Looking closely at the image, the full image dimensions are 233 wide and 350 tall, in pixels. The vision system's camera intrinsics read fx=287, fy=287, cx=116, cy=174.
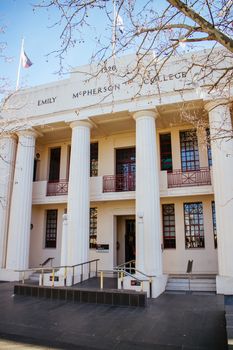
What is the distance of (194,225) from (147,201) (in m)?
3.64

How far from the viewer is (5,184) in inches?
598

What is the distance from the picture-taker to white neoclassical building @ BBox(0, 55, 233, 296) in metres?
11.7

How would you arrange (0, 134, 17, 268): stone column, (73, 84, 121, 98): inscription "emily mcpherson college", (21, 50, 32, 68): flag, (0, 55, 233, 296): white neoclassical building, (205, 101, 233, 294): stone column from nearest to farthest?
(205, 101, 233, 294): stone column, (0, 55, 233, 296): white neoclassical building, (73, 84, 121, 98): inscription "emily mcpherson college", (0, 134, 17, 268): stone column, (21, 50, 32, 68): flag

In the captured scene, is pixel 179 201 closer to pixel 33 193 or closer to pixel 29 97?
pixel 33 193

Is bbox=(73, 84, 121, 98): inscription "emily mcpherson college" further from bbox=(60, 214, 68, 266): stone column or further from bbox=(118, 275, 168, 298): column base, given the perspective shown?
bbox=(118, 275, 168, 298): column base

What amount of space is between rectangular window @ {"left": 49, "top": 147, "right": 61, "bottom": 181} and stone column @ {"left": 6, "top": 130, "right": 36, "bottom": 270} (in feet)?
9.09

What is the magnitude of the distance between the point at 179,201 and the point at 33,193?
8037 mm

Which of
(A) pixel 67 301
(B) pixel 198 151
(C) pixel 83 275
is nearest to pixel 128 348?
(A) pixel 67 301

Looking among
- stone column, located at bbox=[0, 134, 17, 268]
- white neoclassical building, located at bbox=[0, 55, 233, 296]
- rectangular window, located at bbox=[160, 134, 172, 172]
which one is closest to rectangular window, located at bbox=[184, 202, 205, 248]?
white neoclassical building, located at bbox=[0, 55, 233, 296]

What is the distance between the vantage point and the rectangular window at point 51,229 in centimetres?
1689

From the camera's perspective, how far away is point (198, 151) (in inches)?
583

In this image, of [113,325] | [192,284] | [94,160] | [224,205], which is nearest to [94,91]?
[94,160]

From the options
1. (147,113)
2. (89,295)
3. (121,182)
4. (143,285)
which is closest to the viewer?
(89,295)

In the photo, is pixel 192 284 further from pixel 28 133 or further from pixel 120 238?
pixel 28 133
